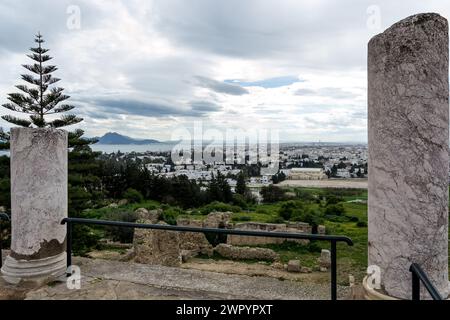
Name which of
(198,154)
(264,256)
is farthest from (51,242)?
(198,154)

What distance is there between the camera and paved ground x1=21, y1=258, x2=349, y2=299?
3.33m

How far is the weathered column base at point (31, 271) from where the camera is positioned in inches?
140

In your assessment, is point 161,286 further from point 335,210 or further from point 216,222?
point 335,210

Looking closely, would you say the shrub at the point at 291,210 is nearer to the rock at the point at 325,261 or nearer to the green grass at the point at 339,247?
the green grass at the point at 339,247

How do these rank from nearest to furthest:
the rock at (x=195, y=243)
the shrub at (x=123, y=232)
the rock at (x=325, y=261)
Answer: the rock at (x=325, y=261) → the rock at (x=195, y=243) → the shrub at (x=123, y=232)

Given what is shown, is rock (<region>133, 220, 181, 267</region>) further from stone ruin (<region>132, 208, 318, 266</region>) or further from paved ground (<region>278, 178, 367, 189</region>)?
paved ground (<region>278, 178, 367, 189</region>)

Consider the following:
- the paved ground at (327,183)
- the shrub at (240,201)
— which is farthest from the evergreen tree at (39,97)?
the paved ground at (327,183)

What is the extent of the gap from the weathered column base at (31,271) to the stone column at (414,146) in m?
3.18

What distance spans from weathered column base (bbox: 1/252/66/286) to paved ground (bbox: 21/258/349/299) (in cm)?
15

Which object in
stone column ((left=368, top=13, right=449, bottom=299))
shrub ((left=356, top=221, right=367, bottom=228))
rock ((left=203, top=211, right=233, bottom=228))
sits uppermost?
stone column ((left=368, top=13, right=449, bottom=299))

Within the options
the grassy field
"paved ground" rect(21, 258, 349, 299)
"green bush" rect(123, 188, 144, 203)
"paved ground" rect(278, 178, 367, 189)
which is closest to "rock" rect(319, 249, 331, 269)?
the grassy field
